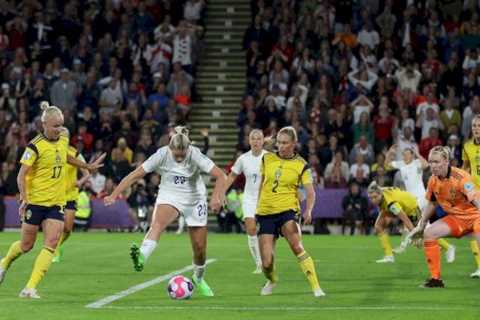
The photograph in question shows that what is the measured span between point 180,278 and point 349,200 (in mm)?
16740

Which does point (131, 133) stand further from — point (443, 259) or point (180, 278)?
point (180, 278)

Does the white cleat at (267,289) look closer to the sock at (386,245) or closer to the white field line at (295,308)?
the white field line at (295,308)

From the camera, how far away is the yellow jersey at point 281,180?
15977 mm

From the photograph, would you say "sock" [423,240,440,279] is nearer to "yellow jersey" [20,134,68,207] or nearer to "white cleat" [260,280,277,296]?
"white cleat" [260,280,277,296]

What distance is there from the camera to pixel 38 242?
89.7ft

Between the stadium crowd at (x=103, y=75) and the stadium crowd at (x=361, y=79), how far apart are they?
212 centimetres

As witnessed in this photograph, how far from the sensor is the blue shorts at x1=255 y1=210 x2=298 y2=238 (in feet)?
52.5

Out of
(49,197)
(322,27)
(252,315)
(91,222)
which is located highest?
(322,27)

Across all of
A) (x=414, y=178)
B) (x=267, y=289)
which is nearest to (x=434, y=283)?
(x=267, y=289)

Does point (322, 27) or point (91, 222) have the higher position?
point (322, 27)

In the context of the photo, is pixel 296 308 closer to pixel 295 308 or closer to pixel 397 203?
pixel 295 308

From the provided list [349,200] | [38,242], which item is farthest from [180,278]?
[349,200]

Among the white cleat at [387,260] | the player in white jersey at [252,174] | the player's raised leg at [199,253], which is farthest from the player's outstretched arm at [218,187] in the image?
the white cleat at [387,260]

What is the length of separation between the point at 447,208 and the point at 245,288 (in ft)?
9.59
